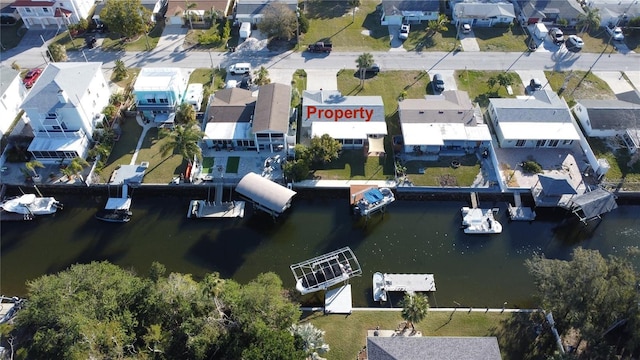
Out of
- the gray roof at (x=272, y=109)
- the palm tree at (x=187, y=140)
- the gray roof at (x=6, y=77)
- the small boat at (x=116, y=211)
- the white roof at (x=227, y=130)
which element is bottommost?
the small boat at (x=116, y=211)

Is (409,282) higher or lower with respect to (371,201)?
lower

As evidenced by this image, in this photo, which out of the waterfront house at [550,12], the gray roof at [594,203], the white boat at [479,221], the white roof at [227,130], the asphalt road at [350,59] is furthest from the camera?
the waterfront house at [550,12]

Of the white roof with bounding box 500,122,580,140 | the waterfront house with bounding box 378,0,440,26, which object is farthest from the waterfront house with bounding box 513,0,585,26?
the white roof with bounding box 500,122,580,140

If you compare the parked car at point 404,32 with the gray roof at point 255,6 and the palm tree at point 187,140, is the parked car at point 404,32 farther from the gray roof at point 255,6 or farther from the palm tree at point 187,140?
the palm tree at point 187,140

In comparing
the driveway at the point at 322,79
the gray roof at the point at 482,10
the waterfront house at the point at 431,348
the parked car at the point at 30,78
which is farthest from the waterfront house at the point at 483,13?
the parked car at the point at 30,78

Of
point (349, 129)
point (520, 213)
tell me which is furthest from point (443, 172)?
point (349, 129)

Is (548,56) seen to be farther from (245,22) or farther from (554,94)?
(245,22)

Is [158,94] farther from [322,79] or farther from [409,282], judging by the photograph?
[409,282]

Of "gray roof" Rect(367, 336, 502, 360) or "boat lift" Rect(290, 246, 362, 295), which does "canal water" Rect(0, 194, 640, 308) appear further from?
"gray roof" Rect(367, 336, 502, 360)
